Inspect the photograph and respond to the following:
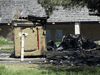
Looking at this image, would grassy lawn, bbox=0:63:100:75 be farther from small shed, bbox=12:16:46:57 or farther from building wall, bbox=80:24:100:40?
building wall, bbox=80:24:100:40

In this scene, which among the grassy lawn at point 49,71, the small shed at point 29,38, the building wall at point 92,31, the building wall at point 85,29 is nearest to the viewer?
the grassy lawn at point 49,71

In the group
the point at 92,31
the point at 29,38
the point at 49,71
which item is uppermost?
the point at 29,38

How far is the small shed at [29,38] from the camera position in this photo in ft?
31.0

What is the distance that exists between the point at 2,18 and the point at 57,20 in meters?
7.07

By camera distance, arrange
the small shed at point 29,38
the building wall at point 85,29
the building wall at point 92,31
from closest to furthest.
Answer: the small shed at point 29,38
the building wall at point 85,29
the building wall at point 92,31

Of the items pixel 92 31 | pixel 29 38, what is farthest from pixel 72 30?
pixel 29 38

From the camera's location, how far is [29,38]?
375 inches

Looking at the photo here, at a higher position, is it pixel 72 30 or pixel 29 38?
pixel 29 38

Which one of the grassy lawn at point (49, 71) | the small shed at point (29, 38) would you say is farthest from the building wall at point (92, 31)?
the grassy lawn at point (49, 71)

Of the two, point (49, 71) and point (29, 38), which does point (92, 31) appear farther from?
point (49, 71)

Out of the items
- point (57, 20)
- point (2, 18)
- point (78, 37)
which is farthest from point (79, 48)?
point (2, 18)

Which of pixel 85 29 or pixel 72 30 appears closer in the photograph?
pixel 72 30

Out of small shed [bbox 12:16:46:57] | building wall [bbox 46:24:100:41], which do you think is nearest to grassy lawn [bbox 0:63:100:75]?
small shed [bbox 12:16:46:57]

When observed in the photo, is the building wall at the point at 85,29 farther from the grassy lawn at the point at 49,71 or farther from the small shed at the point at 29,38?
the grassy lawn at the point at 49,71
